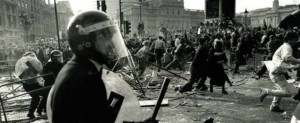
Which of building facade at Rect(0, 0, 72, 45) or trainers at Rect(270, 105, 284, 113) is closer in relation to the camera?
trainers at Rect(270, 105, 284, 113)

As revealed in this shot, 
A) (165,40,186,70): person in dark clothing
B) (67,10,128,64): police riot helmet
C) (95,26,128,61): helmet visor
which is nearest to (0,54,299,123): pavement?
(95,26,128,61): helmet visor

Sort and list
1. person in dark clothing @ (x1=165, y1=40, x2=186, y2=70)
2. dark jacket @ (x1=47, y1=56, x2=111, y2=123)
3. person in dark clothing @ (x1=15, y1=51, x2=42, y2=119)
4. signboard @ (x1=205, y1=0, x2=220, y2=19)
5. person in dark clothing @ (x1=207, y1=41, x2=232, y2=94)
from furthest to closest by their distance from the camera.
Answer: signboard @ (x1=205, y1=0, x2=220, y2=19), person in dark clothing @ (x1=165, y1=40, x2=186, y2=70), person in dark clothing @ (x1=207, y1=41, x2=232, y2=94), person in dark clothing @ (x1=15, y1=51, x2=42, y2=119), dark jacket @ (x1=47, y1=56, x2=111, y2=123)

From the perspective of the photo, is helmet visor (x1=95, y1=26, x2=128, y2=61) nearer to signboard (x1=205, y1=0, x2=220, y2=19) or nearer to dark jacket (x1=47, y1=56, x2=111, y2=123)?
dark jacket (x1=47, y1=56, x2=111, y2=123)

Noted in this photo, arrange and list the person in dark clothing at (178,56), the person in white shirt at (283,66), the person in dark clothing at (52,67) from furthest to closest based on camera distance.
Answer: the person in dark clothing at (178,56), the person in dark clothing at (52,67), the person in white shirt at (283,66)

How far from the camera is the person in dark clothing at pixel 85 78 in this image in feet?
5.84

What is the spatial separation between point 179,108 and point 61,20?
3937 inches

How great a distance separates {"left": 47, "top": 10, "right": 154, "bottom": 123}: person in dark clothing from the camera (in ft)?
5.84

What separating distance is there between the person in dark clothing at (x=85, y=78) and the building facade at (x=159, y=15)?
9499cm

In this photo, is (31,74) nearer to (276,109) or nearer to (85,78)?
(85,78)

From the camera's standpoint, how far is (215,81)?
923 cm

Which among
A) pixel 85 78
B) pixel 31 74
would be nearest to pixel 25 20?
pixel 31 74

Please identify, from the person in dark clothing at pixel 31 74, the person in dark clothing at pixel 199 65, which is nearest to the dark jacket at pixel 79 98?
the person in dark clothing at pixel 31 74

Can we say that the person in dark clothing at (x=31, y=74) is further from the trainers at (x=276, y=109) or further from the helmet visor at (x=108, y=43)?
the trainers at (x=276, y=109)

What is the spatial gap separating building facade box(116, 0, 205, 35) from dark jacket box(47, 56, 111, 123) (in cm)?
9530
